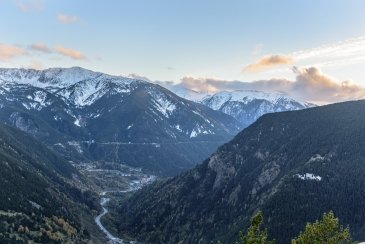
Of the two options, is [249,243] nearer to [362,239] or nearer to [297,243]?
[297,243]

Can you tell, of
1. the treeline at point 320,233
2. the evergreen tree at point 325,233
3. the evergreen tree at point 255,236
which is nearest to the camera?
the evergreen tree at point 325,233

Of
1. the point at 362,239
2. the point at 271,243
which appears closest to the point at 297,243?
the point at 271,243

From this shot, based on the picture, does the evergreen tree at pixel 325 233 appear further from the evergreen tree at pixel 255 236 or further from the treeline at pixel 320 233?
the evergreen tree at pixel 255 236

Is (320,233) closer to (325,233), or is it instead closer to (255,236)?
(325,233)

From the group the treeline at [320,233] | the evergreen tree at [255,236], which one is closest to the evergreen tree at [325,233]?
the treeline at [320,233]

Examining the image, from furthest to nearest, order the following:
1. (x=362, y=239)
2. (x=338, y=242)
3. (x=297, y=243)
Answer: (x=362, y=239)
(x=297, y=243)
(x=338, y=242)

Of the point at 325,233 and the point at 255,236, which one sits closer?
the point at 325,233

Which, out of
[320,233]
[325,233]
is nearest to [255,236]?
[320,233]

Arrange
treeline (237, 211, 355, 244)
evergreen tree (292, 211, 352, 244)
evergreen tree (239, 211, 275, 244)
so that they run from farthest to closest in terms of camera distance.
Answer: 1. evergreen tree (239, 211, 275, 244)
2. treeline (237, 211, 355, 244)
3. evergreen tree (292, 211, 352, 244)

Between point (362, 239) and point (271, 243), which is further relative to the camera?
point (362, 239)

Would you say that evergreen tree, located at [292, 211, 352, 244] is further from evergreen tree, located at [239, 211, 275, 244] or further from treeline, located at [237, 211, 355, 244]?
evergreen tree, located at [239, 211, 275, 244]

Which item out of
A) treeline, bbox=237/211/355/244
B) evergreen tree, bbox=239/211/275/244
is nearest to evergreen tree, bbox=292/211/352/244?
treeline, bbox=237/211/355/244
